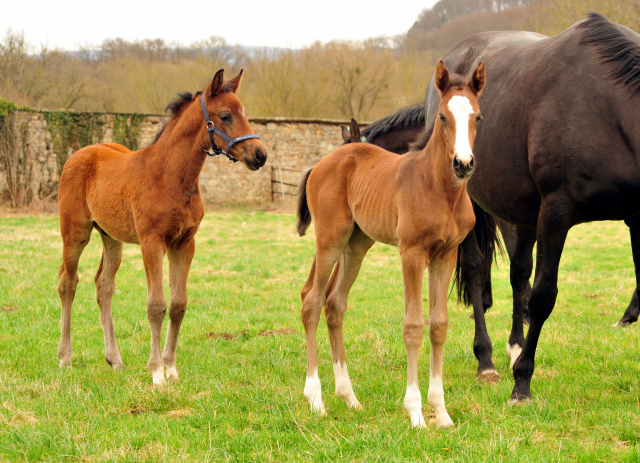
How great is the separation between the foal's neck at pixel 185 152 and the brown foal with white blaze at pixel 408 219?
3.23ft

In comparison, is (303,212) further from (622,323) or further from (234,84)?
(622,323)

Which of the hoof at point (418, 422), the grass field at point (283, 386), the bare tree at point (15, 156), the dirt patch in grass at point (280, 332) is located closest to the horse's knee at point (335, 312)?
the grass field at point (283, 386)

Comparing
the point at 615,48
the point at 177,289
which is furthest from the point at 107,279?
the point at 615,48

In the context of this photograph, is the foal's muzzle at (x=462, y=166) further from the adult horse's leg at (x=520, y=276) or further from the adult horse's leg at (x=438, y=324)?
the adult horse's leg at (x=520, y=276)

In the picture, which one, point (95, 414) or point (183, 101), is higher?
point (183, 101)

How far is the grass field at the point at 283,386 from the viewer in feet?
9.64

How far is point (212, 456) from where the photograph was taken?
2.88m

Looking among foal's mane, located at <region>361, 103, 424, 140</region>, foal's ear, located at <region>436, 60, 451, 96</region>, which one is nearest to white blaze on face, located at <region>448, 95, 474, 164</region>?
foal's ear, located at <region>436, 60, 451, 96</region>

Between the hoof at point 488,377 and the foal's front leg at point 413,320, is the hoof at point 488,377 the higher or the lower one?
the lower one

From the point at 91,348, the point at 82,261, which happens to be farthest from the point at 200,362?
the point at 82,261

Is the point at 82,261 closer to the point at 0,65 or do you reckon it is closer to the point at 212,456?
the point at 212,456

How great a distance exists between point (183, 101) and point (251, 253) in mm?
6412

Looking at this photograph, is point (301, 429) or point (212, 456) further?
point (301, 429)

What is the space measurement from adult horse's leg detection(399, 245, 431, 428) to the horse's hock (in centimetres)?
1593
